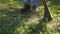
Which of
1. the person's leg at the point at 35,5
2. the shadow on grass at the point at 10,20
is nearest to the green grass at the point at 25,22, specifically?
the shadow on grass at the point at 10,20

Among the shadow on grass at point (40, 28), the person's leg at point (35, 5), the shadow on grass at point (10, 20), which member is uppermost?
the person's leg at point (35, 5)

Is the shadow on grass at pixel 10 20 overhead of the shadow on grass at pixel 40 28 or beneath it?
overhead

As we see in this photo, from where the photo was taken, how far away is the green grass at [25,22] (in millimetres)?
3342

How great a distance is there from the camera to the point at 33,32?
3.31 m

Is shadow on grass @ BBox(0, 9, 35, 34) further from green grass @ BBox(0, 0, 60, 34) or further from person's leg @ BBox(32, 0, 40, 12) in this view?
person's leg @ BBox(32, 0, 40, 12)

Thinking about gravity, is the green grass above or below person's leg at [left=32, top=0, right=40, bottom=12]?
below

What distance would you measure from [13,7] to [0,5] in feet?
0.96

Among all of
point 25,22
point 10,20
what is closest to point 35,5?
point 25,22

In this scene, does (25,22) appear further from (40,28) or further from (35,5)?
(35,5)

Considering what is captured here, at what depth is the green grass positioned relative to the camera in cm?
334

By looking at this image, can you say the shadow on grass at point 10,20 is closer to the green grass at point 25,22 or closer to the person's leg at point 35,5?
the green grass at point 25,22

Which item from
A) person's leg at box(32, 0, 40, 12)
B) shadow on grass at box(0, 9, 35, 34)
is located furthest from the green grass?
person's leg at box(32, 0, 40, 12)

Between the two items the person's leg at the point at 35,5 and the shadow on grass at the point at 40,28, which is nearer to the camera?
the shadow on grass at the point at 40,28

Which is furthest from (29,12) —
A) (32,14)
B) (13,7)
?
(13,7)
